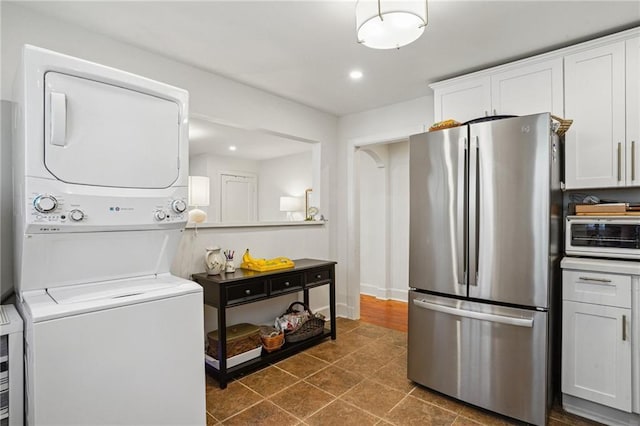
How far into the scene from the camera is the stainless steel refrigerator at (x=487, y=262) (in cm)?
198

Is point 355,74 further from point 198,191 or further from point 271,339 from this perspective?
point 271,339

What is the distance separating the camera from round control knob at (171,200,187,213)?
1832 mm

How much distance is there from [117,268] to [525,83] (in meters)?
3.00

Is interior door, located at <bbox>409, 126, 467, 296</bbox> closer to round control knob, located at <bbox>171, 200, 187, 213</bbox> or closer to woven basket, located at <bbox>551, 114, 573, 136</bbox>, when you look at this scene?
woven basket, located at <bbox>551, 114, 573, 136</bbox>

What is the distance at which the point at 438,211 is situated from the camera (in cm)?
235

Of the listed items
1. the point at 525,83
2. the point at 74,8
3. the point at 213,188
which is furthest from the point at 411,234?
the point at 213,188

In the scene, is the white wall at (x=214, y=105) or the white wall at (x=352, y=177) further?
the white wall at (x=352, y=177)

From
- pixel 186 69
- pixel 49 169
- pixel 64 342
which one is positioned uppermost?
pixel 186 69

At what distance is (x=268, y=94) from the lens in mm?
3404

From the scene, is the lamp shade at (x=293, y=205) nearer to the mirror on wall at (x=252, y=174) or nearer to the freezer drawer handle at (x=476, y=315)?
the mirror on wall at (x=252, y=174)

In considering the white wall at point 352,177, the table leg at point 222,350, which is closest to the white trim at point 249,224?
the white wall at point 352,177

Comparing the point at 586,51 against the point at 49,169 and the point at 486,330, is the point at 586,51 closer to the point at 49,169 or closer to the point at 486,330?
the point at 486,330

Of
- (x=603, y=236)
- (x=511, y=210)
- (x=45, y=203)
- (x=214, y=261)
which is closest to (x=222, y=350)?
(x=214, y=261)

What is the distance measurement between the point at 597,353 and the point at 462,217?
1099 millimetres
